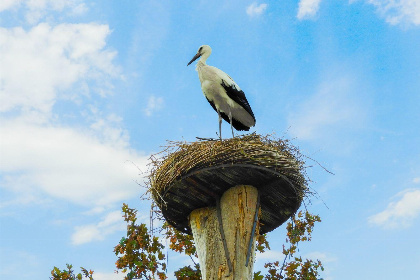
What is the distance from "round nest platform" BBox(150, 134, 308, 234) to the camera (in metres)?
6.31

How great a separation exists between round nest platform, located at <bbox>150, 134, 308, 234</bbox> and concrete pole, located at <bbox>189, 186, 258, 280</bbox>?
0.16m

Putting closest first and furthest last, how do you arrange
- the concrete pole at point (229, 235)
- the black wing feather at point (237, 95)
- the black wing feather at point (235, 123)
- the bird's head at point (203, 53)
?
the concrete pole at point (229, 235) < the black wing feather at point (237, 95) < the black wing feather at point (235, 123) < the bird's head at point (203, 53)

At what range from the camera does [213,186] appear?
21.8ft

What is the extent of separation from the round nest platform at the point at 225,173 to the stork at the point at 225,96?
42.8 inches

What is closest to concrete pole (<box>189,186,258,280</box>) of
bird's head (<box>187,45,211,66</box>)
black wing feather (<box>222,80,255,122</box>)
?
black wing feather (<box>222,80,255,122</box>)

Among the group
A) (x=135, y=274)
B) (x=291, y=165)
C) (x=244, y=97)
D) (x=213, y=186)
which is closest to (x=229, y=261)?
(x=213, y=186)

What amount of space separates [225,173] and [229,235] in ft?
2.58

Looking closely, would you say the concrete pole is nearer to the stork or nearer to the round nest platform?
the round nest platform

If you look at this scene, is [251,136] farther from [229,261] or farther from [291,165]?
[229,261]

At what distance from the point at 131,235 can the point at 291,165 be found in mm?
2813

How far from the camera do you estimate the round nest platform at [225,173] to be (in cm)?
631

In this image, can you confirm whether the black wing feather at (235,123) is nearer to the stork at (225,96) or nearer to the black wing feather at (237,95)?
the stork at (225,96)

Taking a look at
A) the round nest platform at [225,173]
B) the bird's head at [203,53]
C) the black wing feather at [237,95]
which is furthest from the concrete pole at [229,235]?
the bird's head at [203,53]

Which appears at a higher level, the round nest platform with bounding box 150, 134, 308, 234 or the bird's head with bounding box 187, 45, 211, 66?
the bird's head with bounding box 187, 45, 211, 66
